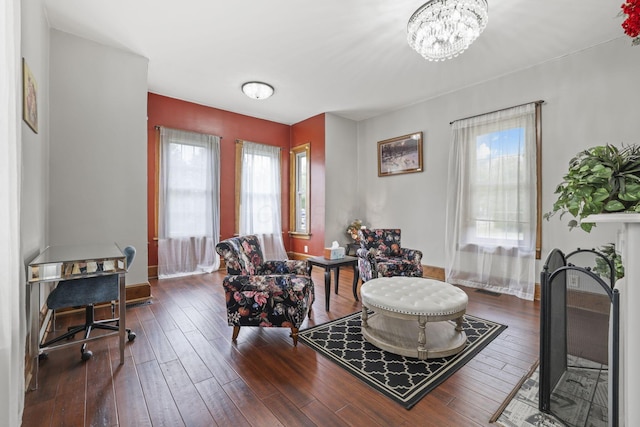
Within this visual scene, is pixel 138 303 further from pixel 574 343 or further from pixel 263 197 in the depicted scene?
pixel 574 343

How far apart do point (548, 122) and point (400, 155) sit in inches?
83.8

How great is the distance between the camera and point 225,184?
5.31 metres

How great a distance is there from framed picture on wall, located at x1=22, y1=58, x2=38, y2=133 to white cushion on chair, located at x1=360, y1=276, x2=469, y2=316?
2.82 meters

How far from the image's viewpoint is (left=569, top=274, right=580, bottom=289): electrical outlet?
1493 millimetres

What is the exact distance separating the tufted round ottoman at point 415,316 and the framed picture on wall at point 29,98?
2.82 meters

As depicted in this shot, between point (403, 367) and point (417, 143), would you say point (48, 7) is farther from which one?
point (417, 143)

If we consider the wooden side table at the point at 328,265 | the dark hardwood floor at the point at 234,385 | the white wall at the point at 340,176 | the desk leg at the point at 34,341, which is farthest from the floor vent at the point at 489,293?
the desk leg at the point at 34,341

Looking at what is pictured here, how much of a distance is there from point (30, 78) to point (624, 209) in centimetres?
348

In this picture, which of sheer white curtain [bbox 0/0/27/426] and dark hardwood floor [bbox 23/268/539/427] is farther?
dark hardwood floor [bbox 23/268/539/427]

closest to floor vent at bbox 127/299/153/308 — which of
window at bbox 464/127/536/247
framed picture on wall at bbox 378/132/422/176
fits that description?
framed picture on wall at bbox 378/132/422/176

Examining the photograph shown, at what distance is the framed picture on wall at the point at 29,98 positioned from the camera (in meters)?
1.90

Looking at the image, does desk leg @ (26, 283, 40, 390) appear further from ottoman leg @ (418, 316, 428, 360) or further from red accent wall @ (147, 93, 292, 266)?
red accent wall @ (147, 93, 292, 266)

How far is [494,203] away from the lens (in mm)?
3951

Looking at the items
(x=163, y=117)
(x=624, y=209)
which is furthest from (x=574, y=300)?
(x=163, y=117)
